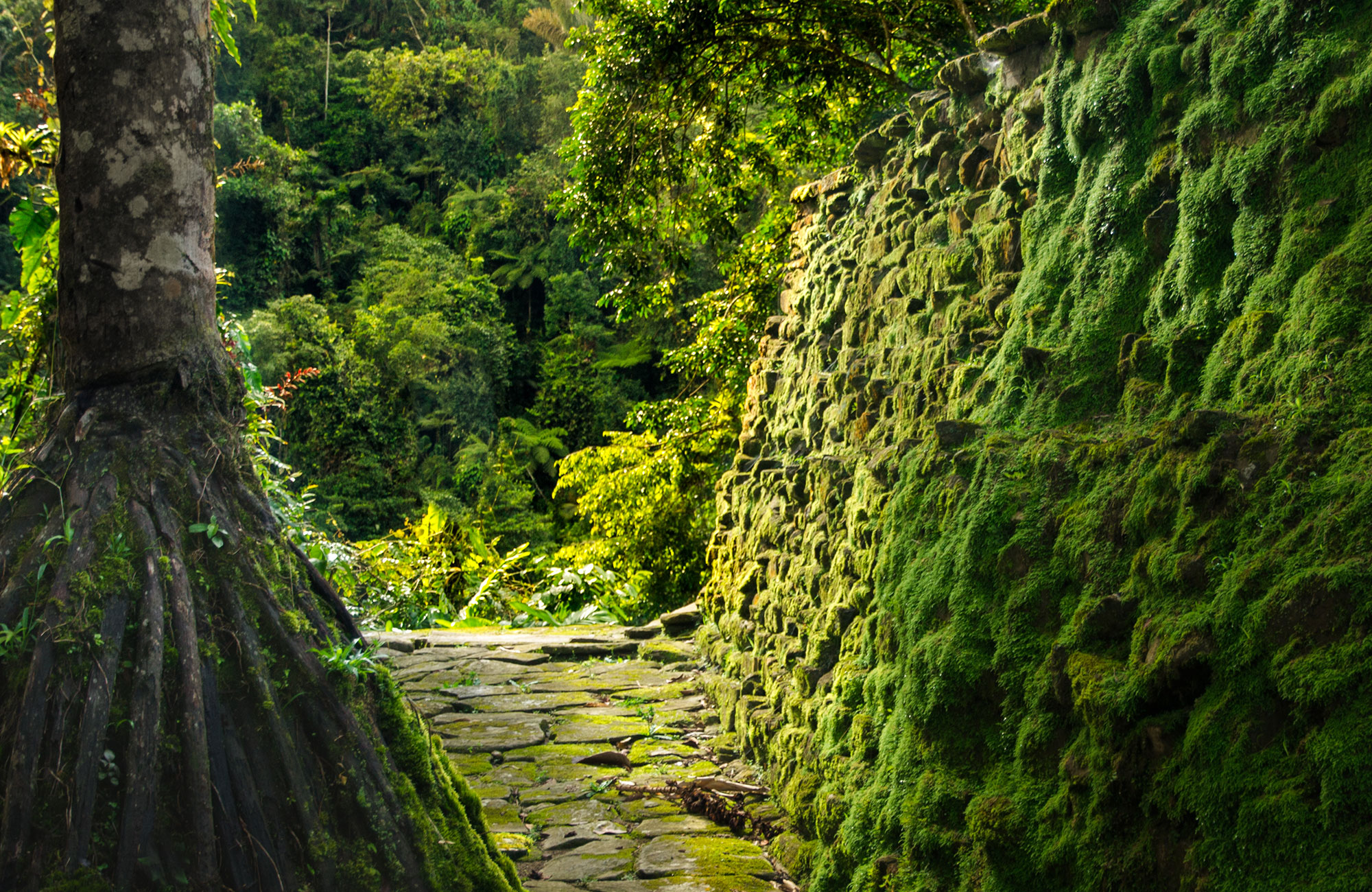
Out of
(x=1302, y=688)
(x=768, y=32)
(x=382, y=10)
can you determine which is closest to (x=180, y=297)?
(x=1302, y=688)

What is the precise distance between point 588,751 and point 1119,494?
3.46 m

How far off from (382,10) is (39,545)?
94.3 ft

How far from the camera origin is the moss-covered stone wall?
153 cm

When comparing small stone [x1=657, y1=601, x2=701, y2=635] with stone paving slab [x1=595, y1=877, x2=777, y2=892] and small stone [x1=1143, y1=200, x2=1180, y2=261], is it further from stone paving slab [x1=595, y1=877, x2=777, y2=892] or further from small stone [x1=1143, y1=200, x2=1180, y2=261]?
small stone [x1=1143, y1=200, x2=1180, y2=261]

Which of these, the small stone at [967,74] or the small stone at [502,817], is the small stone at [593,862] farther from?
the small stone at [967,74]

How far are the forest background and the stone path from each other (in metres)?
1.21

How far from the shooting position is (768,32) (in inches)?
259

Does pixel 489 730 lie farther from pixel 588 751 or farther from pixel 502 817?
pixel 502 817

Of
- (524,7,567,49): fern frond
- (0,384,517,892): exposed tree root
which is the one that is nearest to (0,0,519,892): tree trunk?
(0,384,517,892): exposed tree root

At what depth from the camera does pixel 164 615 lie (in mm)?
2352

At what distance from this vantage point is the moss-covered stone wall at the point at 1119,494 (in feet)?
5.03

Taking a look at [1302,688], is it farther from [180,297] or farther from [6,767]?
[180,297]

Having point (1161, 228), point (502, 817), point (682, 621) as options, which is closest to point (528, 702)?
point (502, 817)

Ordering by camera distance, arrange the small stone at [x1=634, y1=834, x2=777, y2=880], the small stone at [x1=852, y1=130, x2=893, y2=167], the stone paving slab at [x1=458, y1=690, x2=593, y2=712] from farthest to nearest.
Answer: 1. the stone paving slab at [x1=458, y1=690, x2=593, y2=712]
2. the small stone at [x1=852, y1=130, x2=893, y2=167]
3. the small stone at [x1=634, y1=834, x2=777, y2=880]
